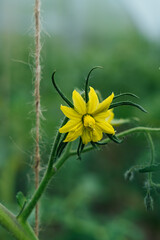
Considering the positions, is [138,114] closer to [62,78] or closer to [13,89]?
[62,78]

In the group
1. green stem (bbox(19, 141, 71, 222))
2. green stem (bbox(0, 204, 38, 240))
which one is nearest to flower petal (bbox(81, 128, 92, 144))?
green stem (bbox(19, 141, 71, 222))

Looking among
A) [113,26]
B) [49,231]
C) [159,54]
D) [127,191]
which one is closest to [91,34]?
[113,26]

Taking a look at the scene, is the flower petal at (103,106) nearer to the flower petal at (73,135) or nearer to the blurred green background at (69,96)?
the flower petal at (73,135)

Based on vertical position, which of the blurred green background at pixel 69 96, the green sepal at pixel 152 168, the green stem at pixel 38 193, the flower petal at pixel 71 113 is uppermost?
the flower petal at pixel 71 113

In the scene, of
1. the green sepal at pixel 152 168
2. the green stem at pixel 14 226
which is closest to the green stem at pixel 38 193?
the green stem at pixel 14 226

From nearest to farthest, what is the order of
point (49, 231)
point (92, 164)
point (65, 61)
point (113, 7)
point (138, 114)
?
1. point (138, 114)
2. point (49, 231)
3. point (92, 164)
4. point (65, 61)
5. point (113, 7)

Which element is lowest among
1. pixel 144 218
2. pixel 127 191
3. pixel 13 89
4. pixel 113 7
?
pixel 144 218

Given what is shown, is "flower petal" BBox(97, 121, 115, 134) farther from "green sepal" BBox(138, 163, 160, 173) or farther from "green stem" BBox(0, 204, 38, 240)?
"green stem" BBox(0, 204, 38, 240)
